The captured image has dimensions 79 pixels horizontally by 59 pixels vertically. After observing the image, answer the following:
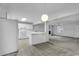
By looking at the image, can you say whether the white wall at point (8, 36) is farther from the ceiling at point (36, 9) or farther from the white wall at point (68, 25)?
the white wall at point (68, 25)

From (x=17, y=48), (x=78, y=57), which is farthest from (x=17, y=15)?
(x=78, y=57)

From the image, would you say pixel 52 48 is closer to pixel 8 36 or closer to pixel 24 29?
pixel 24 29

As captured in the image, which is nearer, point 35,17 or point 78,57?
point 78,57

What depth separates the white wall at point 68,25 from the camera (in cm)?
204

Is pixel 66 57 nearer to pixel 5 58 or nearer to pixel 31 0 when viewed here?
pixel 5 58

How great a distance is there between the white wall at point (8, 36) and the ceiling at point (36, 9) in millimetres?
199

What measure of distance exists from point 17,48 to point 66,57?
1.20 metres

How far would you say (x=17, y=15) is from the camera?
2041mm

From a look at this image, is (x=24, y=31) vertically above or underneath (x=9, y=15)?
underneath

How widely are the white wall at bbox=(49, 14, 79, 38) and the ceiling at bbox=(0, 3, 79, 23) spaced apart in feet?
0.48

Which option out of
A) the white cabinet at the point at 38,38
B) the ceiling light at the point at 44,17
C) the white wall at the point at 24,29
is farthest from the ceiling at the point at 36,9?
the white cabinet at the point at 38,38

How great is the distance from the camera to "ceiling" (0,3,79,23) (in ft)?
6.49

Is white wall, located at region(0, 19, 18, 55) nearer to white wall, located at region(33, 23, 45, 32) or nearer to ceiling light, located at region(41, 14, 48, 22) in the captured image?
white wall, located at region(33, 23, 45, 32)

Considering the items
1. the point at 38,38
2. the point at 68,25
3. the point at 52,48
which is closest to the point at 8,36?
the point at 38,38
